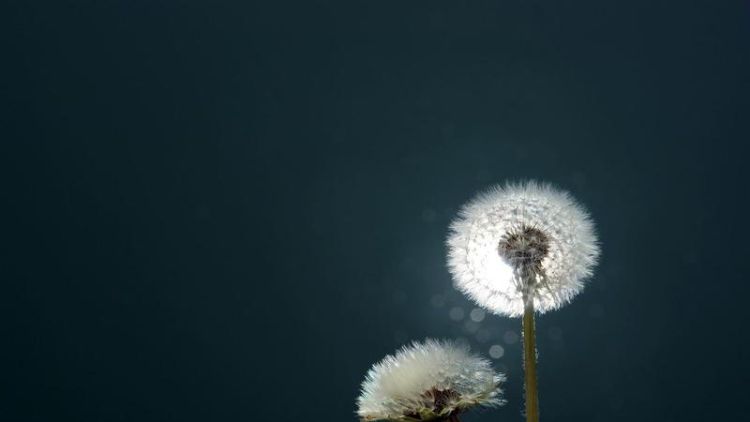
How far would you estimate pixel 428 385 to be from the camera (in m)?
0.56

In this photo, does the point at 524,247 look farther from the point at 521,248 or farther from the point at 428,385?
the point at 428,385

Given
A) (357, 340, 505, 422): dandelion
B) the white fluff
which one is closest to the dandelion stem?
(357, 340, 505, 422): dandelion

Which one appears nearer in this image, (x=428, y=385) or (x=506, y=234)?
(x=428, y=385)

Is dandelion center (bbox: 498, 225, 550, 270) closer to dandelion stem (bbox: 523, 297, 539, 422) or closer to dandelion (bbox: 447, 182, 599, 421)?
dandelion (bbox: 447, 182, 599, 421)

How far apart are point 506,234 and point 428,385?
0.78 ft

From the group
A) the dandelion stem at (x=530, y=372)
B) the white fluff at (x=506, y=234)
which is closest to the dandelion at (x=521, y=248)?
the white fluff at (x=506, y=234)

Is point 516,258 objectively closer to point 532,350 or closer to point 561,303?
point 561,303

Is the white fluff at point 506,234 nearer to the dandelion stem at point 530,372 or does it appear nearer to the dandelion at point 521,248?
the dandelion at point 521,248

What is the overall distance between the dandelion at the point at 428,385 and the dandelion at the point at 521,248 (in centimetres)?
9

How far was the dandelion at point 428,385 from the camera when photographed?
1.79 ft

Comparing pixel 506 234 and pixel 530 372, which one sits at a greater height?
pixel 506 234

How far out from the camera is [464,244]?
84 cm

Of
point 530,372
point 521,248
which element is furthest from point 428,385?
point 521,248

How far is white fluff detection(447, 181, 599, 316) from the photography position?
2.36 feet
